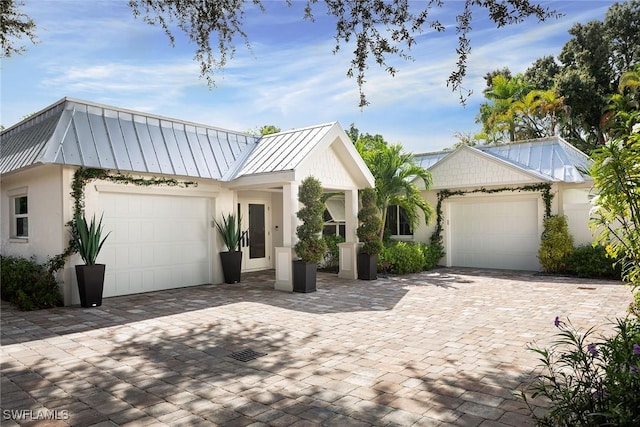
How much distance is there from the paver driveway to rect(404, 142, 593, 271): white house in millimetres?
4134

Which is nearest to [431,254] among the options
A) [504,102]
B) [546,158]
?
[546,158]

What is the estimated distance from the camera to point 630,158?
13.0 ft

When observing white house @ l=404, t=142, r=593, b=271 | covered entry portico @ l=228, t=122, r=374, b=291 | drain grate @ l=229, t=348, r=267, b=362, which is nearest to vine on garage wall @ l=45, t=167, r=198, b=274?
covered entry portico @ l=228, t=122, r=374, b=291

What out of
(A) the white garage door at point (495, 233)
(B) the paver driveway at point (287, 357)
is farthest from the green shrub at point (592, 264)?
(B) the paver driveway at point (287, 357)

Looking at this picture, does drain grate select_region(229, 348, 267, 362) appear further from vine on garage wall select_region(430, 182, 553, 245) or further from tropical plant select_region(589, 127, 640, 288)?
vine on garage wall select_region(430, 182, 553, 245)

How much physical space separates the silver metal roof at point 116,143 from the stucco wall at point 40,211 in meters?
0.48

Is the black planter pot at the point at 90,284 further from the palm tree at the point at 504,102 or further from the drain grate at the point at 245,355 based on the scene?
the palm tree at the point at 504,102

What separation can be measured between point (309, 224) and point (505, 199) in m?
7.75

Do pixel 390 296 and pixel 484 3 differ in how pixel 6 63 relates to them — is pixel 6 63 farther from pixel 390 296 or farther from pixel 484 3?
pixel 390 296

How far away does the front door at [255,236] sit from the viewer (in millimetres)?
14141

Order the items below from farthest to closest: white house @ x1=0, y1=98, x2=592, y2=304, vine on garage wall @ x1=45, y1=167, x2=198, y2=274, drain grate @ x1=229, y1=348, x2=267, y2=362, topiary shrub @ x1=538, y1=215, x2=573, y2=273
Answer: topiary shrub @ x1=538, y1=215, x2=573, y2=273
white house @ x1=0, y1=98, x2=592, y2=304
vine on garage wall @ x1=45, y1=167, x2=198, y2=274
drain grate @ x1=229, y1=348, x2=267, y2=362

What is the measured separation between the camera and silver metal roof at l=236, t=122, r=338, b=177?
10.8 metres

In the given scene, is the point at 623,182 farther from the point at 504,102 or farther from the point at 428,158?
the point at 504,102

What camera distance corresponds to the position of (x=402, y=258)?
13625 millimetres
